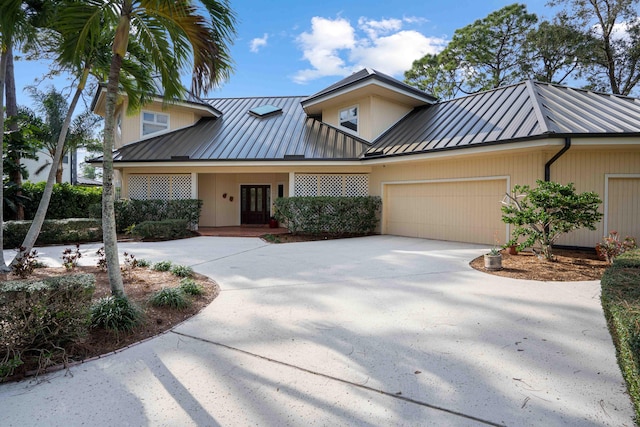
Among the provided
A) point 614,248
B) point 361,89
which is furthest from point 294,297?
point 361,89

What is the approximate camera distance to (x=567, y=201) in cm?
611

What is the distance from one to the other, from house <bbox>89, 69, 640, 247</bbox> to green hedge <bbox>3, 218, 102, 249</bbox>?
3154 mm

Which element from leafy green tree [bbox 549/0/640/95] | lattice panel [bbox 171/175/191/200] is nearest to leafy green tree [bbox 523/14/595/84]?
leafy green tree [bbox 549/0/640/95]

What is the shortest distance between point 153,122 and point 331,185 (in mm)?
8764

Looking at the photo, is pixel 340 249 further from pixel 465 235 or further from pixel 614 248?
pixel 614 248

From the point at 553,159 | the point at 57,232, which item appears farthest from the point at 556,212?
the point at 57,232

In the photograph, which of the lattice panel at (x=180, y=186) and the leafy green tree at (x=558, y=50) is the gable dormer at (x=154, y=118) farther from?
the leafy green tree at (x=558, y=50)

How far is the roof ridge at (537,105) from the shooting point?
775cm

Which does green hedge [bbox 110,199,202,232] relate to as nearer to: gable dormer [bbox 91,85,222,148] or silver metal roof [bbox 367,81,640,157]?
gable dormer [bbox 91,85,222,148]

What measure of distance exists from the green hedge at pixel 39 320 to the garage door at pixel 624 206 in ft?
36.0

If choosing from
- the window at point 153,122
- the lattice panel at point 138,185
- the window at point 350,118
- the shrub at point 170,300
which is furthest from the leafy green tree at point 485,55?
the shrub at point 170,300

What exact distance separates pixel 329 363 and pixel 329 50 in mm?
19110

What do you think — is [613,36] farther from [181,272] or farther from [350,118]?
[181,272]

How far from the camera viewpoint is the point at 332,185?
503 inches
